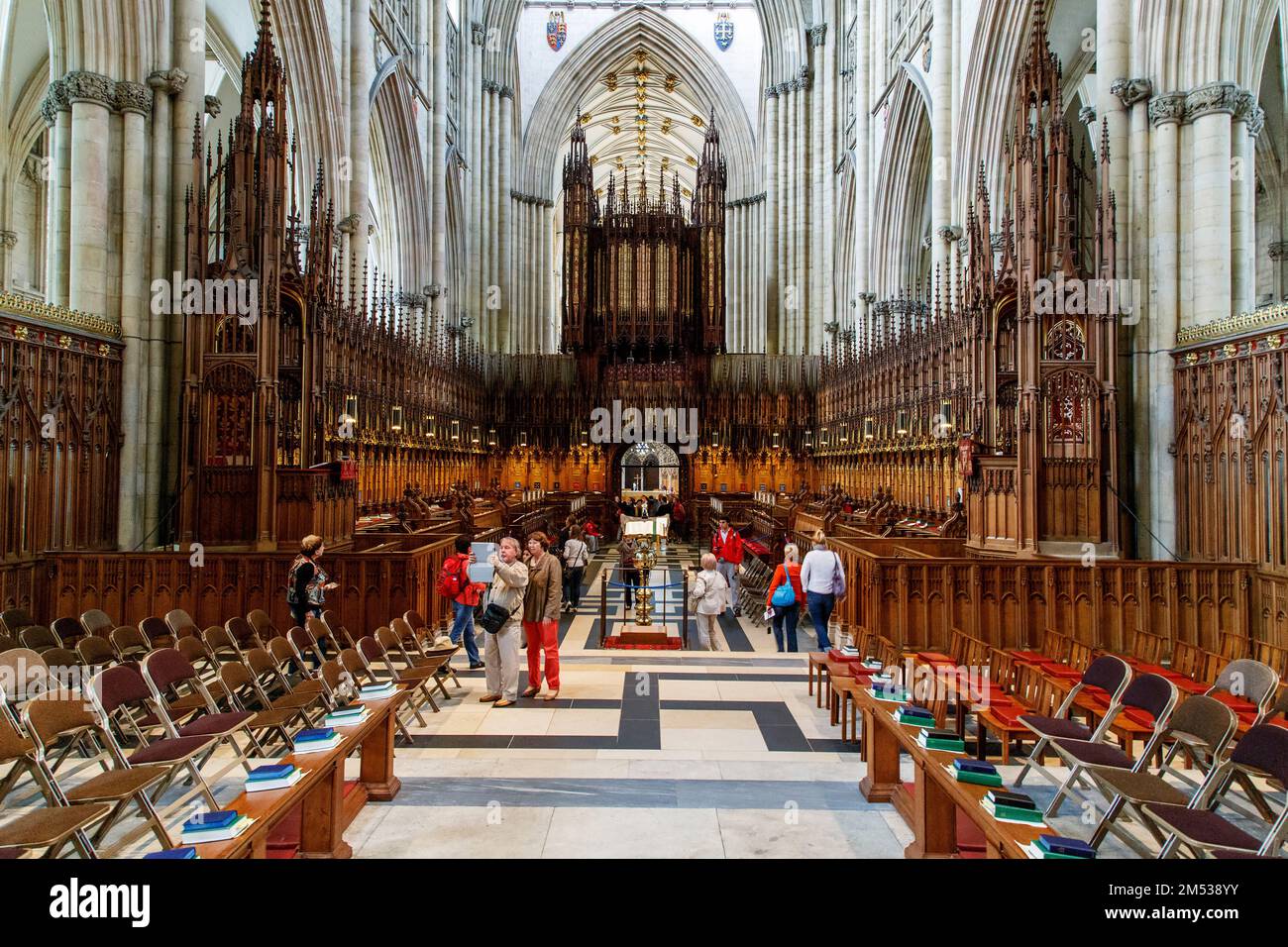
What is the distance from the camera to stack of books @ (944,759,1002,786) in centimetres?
351

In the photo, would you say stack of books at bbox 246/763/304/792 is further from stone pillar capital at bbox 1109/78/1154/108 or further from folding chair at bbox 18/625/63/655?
stone pillar capital at bbox 1109/78/1154/108

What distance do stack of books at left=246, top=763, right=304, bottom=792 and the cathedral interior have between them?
0.06m

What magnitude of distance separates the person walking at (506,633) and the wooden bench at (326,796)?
5.59ft

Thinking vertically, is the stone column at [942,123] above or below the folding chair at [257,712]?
above

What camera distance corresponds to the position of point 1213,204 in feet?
32.9

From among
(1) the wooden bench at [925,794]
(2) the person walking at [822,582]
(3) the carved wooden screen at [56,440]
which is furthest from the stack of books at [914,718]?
(3) the carved wooden screen at [56,440]

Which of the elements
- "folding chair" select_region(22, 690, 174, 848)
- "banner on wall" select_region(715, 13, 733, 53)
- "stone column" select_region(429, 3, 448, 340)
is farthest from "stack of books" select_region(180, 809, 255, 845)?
"banner on wall" select_region(715, 13, 733, 53)

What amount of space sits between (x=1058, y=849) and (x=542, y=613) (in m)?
4.70

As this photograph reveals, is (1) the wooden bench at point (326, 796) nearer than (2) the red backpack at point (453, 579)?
Yes

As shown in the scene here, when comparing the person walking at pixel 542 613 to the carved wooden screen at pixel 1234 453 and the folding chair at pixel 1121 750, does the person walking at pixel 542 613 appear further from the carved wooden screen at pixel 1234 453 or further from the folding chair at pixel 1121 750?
the carved wooden screen at pixel 1234 453

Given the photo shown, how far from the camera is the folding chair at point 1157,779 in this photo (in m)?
3.43

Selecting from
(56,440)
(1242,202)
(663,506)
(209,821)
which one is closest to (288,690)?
(209,821)

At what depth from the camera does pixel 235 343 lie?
10.3 meters
